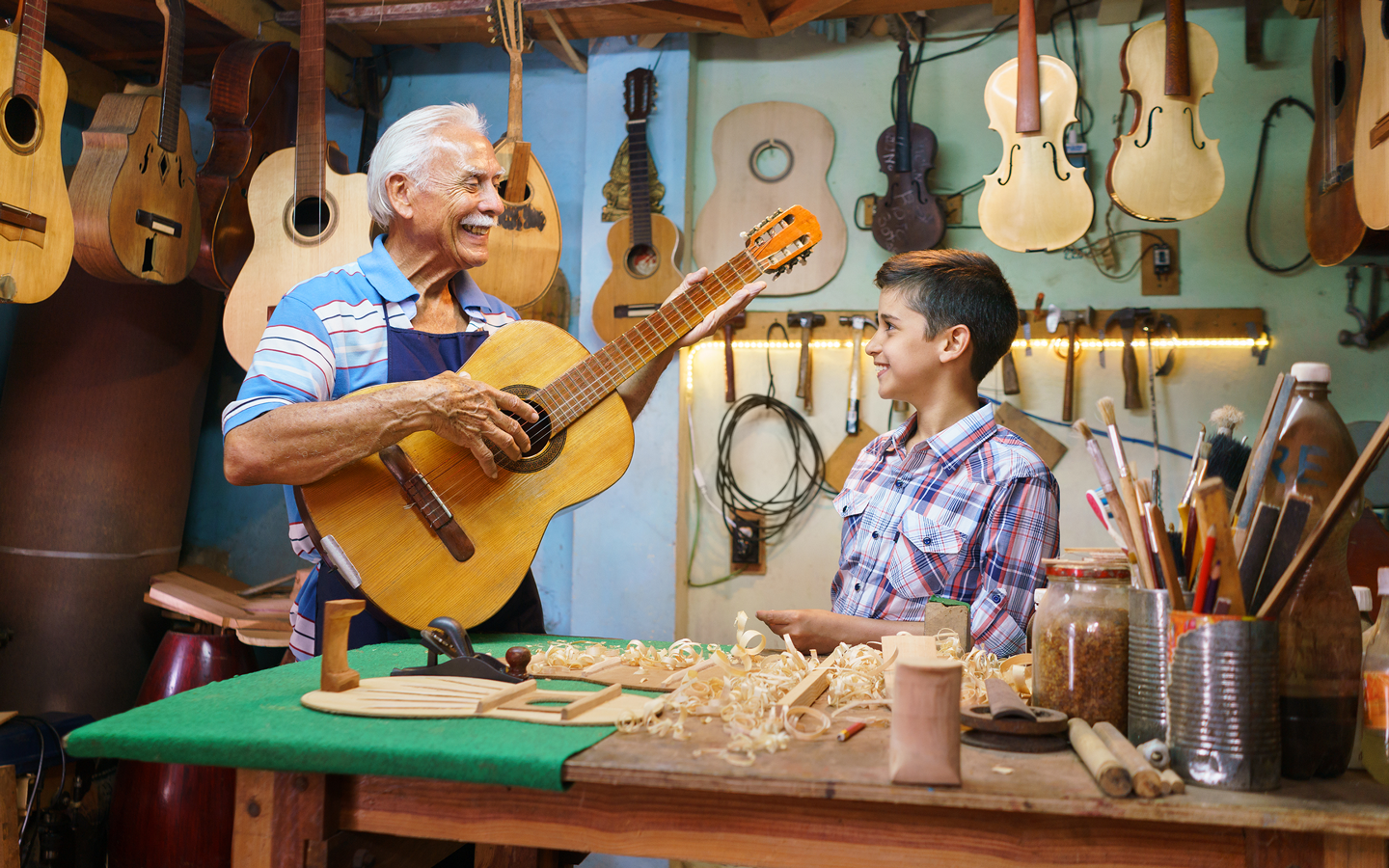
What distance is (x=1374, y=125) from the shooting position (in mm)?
2627

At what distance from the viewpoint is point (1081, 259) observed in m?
4.04

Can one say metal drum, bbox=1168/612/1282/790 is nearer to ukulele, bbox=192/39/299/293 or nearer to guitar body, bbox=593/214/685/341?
guitar body, bbox=593/214/685/341

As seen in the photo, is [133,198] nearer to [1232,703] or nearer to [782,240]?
[782,240]

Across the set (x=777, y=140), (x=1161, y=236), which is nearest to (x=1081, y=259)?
(x=1161, y=236)

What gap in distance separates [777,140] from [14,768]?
3.71 metres

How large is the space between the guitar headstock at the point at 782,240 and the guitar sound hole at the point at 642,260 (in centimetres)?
197

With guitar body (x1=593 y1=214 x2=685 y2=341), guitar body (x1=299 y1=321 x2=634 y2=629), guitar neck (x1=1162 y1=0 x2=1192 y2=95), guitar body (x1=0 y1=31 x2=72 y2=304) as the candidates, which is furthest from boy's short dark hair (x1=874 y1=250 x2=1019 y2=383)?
guitar body (x1=0 y1=31 x2=72 y2=304)

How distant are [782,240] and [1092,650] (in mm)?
1365

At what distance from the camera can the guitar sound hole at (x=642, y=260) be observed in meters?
4.21

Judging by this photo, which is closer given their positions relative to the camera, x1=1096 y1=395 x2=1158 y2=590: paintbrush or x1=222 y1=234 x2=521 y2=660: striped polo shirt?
x1=1096 y1=395 x2=1158 y2=590: paintbrush

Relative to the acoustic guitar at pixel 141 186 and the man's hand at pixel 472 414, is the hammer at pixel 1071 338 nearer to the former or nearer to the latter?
the man's hand at pixel 472 414

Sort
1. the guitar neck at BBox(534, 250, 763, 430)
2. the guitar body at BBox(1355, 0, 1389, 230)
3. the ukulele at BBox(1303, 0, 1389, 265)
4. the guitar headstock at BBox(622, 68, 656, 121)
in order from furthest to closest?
the guitar headstock at BBox(622, 68, 656, 121), the ukulele at BBox(1303, 0, 1389, 265), the guitar body at BBox(1355, 0, 1389, 230), the guitar neck at BBox(534, 250, 763, 430)

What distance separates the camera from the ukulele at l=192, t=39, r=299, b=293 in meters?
3.51

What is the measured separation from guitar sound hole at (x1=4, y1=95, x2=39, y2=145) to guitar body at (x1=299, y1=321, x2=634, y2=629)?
1.72 m
